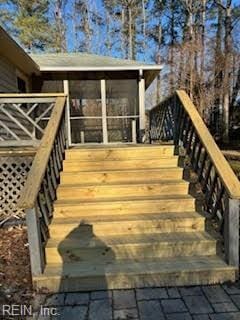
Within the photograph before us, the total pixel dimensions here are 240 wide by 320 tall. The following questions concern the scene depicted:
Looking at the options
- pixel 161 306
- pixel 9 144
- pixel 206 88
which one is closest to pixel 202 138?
pixel 161 306

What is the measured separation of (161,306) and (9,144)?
145 inches

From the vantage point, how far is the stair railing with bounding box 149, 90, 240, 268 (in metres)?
3.58

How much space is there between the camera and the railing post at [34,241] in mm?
3411

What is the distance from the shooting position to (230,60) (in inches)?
699

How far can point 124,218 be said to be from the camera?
432 centimetres

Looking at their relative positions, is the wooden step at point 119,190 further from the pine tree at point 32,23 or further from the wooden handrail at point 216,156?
the pine tree at point 32,23

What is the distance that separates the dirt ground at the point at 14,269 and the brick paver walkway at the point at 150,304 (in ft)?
0.69

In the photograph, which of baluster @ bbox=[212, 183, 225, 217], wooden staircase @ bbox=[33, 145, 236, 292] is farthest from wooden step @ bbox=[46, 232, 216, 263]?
baluster @ bbox=[212, 183, 225, 217]

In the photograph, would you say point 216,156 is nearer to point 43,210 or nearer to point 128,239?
point 128,239

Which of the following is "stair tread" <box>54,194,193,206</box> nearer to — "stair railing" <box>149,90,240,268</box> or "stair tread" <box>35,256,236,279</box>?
"stair railing" <box>149,90,240,268</box>

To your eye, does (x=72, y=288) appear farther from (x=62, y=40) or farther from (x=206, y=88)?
(x=62, y=40)

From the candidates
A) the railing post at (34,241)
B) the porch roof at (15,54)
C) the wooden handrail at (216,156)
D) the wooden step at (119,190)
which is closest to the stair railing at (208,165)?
the wooden handrail at (216,156)

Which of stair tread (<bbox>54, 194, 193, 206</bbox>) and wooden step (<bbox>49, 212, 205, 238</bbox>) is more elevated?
stair tread (<bbox>54, 194, 193, 206</bbox>)

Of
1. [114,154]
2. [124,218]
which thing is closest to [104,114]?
[114,154]
